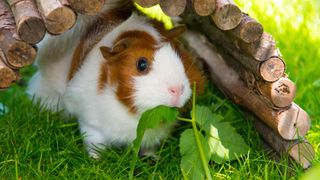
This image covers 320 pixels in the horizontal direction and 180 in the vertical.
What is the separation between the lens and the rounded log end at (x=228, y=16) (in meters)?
2.22

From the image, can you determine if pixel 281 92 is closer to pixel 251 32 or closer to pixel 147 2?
pixel 251 32

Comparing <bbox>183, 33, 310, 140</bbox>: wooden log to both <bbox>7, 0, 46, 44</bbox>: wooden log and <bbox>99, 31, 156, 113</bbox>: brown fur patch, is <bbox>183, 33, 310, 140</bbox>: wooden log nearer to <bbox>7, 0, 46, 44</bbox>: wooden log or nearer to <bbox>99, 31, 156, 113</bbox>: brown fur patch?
<bbox>99, 31, 156, 113</bbox>: brown fur patch

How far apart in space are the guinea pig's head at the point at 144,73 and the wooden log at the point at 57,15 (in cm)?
41

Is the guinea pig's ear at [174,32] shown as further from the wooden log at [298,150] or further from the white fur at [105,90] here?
the wooden log at [298,150]

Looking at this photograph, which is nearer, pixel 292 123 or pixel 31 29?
pixel 31 29

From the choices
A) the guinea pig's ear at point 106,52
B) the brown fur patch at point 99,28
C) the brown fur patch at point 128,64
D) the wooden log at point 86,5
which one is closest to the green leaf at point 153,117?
the brown fur patch at point 128,64

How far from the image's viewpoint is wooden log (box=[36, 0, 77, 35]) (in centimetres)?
208

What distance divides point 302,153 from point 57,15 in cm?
114

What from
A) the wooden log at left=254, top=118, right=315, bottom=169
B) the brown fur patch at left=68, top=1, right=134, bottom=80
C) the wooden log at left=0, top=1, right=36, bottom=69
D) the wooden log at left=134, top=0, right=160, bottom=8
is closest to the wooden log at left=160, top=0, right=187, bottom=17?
the wooden log at left=134, top=0, right=160, bottom=8

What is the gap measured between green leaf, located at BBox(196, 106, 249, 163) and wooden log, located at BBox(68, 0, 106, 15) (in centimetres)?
67

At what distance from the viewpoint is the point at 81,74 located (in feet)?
9.06

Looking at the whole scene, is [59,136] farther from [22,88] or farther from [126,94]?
[22,88]

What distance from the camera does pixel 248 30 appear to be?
2293 mm

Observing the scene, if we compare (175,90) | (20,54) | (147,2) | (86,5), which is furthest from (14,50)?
(175,90)
